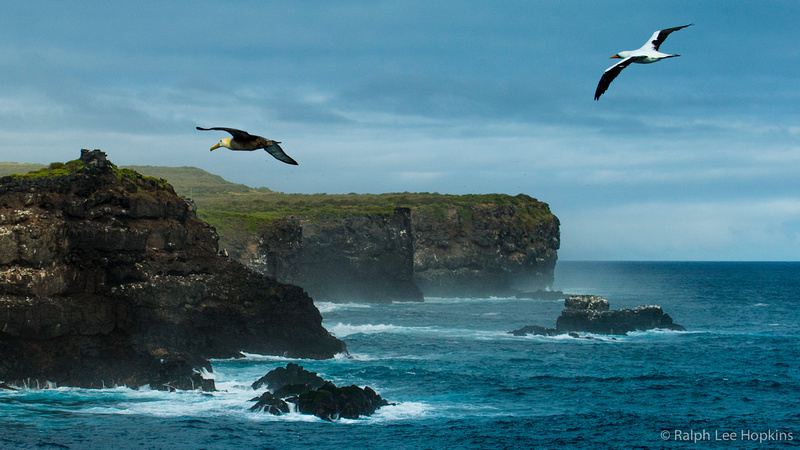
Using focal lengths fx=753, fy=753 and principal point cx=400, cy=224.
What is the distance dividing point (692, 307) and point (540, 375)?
67.6 metres

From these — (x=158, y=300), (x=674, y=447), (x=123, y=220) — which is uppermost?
(x=123, y=220)

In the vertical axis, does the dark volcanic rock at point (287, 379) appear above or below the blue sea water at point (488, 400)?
above

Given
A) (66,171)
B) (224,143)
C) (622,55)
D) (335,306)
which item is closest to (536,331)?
(335,306)

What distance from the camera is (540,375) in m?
48.0

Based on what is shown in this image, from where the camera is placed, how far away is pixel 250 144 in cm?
1870

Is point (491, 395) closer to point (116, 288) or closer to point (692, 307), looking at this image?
point (116, 288)

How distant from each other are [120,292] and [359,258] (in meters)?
64.4

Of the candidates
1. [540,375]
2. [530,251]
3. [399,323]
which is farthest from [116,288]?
[530,251]

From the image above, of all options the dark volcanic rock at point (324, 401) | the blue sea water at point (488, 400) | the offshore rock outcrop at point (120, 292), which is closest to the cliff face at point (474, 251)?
the blue sea water at point (488, 400)

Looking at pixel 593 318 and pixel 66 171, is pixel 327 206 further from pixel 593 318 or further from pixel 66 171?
pixel 66 171

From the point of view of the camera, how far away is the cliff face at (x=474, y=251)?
122562 millimetres

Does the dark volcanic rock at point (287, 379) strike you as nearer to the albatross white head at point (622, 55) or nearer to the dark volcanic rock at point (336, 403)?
the dark volcanic rock at point (336, 403)

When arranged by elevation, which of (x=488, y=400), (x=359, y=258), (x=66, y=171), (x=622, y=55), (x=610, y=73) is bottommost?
(x=488, y=400)

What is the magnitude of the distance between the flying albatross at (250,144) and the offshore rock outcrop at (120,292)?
23729 mm
